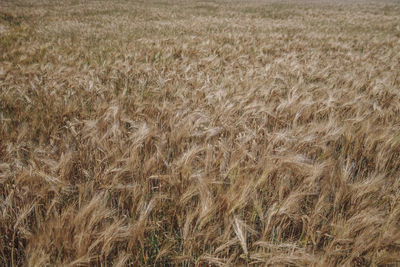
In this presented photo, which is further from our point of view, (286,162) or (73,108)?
(73,108)

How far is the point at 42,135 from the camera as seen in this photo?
5.27 ft

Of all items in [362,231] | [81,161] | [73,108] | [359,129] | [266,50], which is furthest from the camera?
[266,50]

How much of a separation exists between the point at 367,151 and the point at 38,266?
1851 mm

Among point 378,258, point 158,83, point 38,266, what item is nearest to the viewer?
point 38,266

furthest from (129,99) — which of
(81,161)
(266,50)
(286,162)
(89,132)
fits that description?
(266,50)

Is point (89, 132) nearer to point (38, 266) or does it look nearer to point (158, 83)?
point (38, 266)

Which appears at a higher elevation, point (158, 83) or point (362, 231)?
point (158, 83)

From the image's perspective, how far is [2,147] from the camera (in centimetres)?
139

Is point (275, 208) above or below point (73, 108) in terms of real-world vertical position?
below

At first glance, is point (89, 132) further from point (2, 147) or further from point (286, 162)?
point (286, 162)

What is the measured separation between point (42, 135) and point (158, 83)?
1383 mm

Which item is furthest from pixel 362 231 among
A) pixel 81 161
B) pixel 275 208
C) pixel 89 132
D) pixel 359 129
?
pixel 89 132

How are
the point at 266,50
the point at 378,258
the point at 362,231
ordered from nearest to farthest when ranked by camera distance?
the point at 378,258 → the point at 362,231 → the point at 266,50

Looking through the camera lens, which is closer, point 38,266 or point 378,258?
point 38,266
